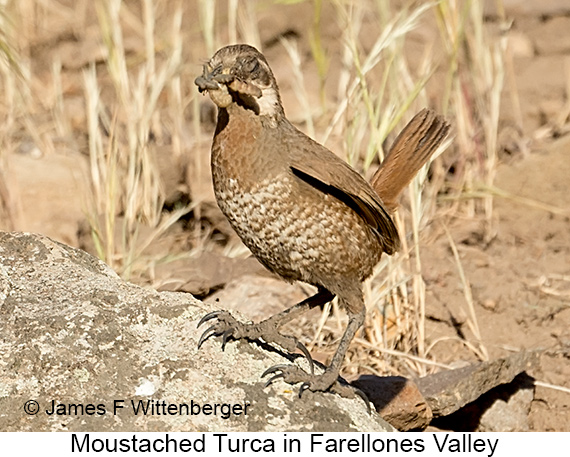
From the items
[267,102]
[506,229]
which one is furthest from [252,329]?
[506,229]

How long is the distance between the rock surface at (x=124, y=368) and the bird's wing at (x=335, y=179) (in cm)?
61

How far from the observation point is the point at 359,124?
4996 millimetres

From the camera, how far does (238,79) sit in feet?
11.1

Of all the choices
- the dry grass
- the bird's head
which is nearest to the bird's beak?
the bird's head

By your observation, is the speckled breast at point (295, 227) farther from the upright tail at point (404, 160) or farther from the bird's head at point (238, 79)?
the upright tail at point (404, 160)

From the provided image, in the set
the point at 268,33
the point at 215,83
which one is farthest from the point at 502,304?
the point at 268,33

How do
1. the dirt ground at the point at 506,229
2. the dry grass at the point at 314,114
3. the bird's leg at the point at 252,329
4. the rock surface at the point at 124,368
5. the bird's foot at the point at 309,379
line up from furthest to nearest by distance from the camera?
the dirt ground at the point at 506,229 < the dry grass at the point at 314,114 < the bird's leg at the point at 252,329 < the bird's foot at the point at 309,379 < the rock surface at the point at 124,368

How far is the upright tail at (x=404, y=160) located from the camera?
409 centimetres

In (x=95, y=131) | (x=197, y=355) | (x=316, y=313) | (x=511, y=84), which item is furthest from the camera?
(x=511, y=84)

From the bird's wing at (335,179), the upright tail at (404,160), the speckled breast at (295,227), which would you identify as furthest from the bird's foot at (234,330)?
the upright tail at (404,160)

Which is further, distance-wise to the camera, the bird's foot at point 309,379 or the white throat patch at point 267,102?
the white throat patch at point 267,102

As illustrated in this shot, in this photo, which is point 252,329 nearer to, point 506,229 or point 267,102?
point 267,102

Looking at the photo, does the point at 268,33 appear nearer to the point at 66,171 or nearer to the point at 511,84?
the point at 511,84

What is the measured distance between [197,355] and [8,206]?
281 cm
